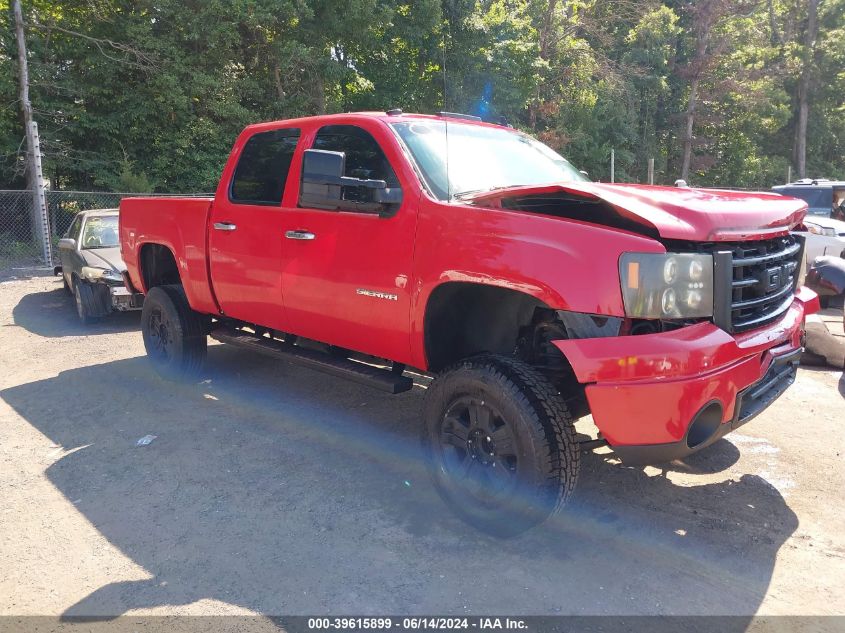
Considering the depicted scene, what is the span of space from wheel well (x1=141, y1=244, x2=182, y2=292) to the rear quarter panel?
6 centimetres

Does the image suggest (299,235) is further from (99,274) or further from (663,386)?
(99,274)

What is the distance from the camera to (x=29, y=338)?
27.9 ft

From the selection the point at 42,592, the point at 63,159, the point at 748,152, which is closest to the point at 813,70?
the point at 748,152

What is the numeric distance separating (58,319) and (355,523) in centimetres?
802

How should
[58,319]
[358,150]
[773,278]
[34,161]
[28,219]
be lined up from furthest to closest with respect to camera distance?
[28,219] < [34,161] < [58,319] < [358,150] < [773,278]

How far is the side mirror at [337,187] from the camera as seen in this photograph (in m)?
A: 3.66

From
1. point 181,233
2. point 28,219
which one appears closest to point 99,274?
point 181,233

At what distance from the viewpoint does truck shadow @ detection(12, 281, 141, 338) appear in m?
8.99

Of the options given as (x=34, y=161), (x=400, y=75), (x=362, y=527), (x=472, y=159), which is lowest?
(x=362, y=527)

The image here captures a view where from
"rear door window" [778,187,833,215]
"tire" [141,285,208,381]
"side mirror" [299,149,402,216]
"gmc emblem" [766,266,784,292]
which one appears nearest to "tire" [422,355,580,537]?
"side mirror" [299,149,402,216]

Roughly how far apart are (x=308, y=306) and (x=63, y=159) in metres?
17.5

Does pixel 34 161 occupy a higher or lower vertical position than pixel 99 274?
higher

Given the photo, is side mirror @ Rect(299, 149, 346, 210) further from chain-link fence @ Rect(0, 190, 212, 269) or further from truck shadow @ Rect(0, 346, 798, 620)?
chain-link fence @ Rect(0, 190, 212, 269)

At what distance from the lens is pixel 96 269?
9.00 m
